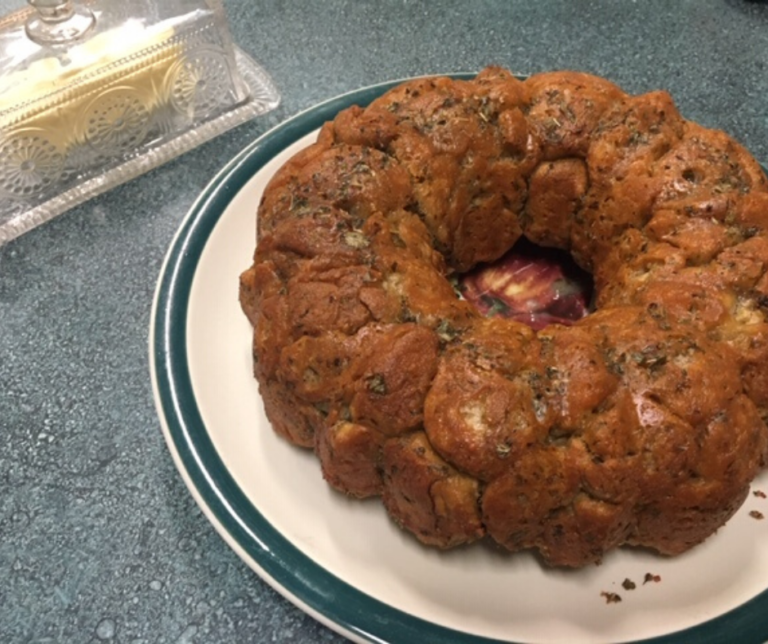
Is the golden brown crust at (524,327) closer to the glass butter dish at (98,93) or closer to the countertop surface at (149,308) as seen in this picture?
the countertop surface at (149,308)

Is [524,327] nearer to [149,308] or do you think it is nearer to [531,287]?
[531,287]

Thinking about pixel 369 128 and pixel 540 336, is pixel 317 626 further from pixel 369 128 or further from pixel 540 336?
pixel 369 128

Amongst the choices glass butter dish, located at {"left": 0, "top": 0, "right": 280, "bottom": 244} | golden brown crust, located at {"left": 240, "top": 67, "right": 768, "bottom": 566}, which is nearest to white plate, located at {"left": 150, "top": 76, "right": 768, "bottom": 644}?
golden brown crust, located at {"left": 240, "top": 67, "right": 768, "bottom": 566}

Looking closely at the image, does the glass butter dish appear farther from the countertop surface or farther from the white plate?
the white plate

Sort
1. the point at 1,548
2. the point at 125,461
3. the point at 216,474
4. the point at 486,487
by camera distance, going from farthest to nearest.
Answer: the point at 125,461, the point at 1,548, the point at 216,474, the point at 486,487

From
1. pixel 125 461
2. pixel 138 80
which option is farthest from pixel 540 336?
pixel 138 80

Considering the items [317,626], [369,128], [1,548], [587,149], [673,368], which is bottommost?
[317,626]

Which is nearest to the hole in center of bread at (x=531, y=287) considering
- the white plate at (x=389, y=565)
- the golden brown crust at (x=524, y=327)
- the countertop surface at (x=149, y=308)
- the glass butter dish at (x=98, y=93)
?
the golden brown crust at (x=524, y=327)
